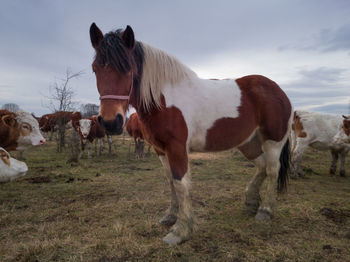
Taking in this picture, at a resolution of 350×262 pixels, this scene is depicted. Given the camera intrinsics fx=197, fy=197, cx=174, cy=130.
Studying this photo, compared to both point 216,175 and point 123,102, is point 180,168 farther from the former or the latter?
point 216,175

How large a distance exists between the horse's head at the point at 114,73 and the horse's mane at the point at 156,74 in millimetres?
242

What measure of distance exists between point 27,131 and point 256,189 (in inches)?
215

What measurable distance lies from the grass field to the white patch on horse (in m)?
1.34

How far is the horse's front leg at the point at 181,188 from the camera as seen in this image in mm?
2428

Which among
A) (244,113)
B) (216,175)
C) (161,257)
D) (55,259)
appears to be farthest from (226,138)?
(216,175)

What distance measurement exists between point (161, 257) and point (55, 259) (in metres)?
1.22

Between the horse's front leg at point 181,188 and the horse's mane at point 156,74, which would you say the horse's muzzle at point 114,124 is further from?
the horse's front leg at point 181,188

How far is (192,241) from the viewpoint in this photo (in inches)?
103

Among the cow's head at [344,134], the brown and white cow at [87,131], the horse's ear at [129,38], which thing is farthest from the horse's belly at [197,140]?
the brown and white cow at [87,131]

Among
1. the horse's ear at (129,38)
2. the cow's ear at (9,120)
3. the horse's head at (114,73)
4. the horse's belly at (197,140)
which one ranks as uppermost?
the horse's ear at (129,38)

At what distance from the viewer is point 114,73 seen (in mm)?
2047

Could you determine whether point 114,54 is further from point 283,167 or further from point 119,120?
point 283,167

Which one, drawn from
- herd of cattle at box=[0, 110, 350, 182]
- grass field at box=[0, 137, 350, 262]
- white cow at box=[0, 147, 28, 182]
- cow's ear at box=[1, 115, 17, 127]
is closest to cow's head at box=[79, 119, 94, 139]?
herd of cattle at box=[0, 110, 350, 182]

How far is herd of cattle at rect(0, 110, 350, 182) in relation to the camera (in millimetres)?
2833
